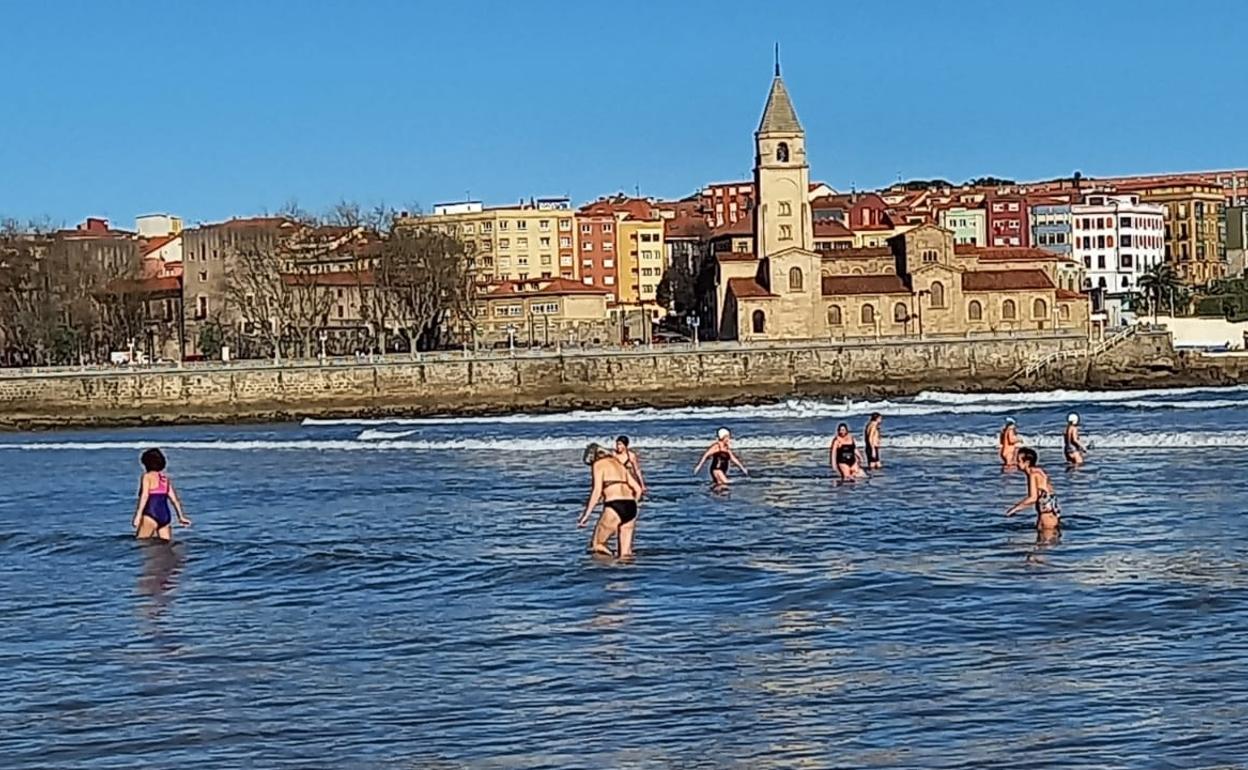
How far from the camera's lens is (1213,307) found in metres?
119

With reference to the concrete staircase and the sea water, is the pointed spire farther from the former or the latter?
the sea water

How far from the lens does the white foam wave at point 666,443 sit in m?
34.2

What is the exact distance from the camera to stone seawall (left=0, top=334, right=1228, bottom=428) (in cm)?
6912

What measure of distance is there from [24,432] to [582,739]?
59602 mm

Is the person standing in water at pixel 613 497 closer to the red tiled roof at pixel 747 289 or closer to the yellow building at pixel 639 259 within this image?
the red tiled roof at pixel 747 289

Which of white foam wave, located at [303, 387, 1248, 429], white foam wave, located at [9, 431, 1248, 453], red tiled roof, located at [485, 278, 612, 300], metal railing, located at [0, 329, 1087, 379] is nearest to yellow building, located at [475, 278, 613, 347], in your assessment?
red tiled roof, located at [485, 278, 612, 300]

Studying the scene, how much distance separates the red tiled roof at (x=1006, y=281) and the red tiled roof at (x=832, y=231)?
23.2m

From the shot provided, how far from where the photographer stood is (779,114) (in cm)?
9106

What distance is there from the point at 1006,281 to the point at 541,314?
2687 cm

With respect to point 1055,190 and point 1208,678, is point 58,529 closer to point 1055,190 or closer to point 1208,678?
point 1208,678

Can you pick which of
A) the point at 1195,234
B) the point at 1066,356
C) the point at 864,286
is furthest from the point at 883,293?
the point at 1195,234

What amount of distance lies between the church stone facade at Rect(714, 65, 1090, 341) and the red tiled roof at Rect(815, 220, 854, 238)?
20.3 metres

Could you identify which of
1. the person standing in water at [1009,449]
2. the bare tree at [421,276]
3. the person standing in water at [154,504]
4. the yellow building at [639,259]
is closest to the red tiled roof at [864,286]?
the bare tree at [421,276]

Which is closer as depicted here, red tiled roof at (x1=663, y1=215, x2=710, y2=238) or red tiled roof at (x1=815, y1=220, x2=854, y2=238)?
red tiled roof at (x1=815, y1=220, x2=854, y2=238)
